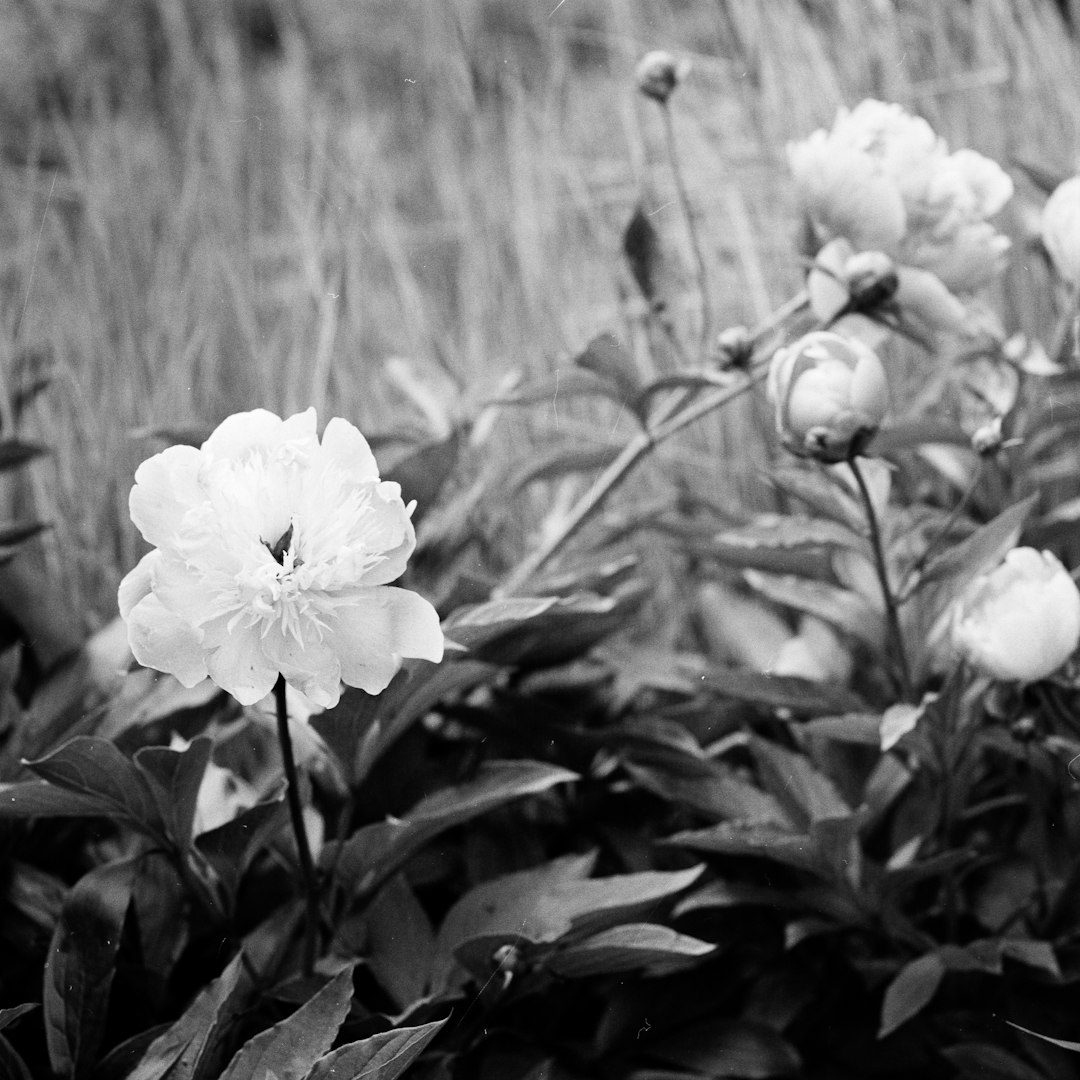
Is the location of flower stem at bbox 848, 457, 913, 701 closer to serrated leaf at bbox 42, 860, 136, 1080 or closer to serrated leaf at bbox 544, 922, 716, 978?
serrated leaf at bbox 544, 922, 716, 978

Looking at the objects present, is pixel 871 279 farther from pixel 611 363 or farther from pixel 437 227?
pixel 437 227

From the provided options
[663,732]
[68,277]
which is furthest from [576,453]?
[68,277]

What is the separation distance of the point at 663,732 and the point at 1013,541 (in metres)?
0.23

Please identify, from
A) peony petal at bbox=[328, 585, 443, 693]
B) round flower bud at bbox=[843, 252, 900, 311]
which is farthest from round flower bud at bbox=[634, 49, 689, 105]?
peony petal at bbox=[328, 585, 443, 693]

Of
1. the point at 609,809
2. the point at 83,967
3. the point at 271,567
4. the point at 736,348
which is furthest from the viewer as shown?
the point at 609,809

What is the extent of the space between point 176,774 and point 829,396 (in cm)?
35

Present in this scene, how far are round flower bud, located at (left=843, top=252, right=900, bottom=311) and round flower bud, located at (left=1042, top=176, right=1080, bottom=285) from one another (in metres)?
0.12

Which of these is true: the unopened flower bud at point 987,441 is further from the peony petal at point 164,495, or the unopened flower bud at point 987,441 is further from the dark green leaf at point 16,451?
the dark green leaf at point 16,451

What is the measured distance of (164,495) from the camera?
49 cm

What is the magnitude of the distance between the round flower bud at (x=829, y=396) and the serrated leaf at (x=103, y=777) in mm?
344

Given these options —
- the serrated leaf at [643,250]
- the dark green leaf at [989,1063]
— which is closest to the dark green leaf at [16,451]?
the serrated leaf at [643,250]

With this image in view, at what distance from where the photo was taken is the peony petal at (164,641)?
48cm

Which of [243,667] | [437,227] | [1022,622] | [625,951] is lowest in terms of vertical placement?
[625,951]

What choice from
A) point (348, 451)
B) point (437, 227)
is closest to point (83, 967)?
point (348, 451)
